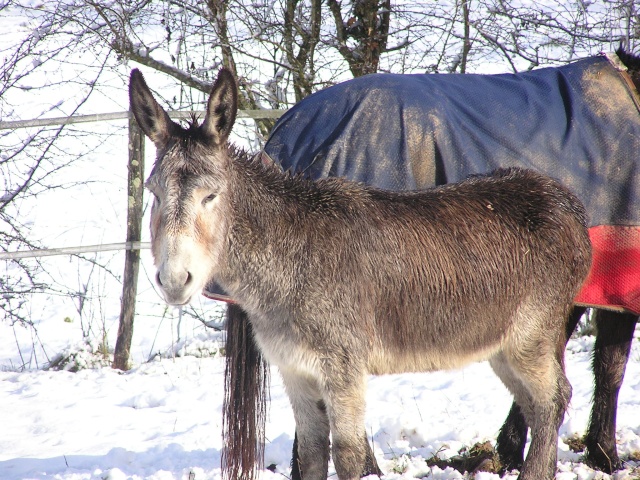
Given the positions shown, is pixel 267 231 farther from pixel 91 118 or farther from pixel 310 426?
pixel 91 118

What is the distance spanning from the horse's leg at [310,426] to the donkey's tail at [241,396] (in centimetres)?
35

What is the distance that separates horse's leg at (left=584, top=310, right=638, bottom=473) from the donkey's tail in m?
2.01

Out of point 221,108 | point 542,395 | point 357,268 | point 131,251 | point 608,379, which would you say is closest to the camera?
point 221,108

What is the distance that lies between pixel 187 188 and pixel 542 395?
2083 mm

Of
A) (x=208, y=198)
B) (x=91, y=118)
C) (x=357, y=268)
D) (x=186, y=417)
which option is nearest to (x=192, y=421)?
(x=186, y=417)

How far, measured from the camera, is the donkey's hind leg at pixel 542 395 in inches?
129

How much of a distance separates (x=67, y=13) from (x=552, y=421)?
22.4 ft

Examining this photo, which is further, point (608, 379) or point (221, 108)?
point (608, 379)

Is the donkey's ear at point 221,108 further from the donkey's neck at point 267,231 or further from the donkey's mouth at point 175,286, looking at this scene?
the donkey's mouth at point 175,286

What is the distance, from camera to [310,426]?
3164 millimetres

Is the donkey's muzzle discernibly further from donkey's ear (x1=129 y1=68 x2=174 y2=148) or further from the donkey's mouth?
donkey's ear (x1=129 y1=68 x2=174 y2=148)

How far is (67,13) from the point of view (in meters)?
7.41

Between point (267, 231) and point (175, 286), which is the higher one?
point (267, 231)

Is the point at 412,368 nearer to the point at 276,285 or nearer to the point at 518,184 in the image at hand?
the point at 276,285
